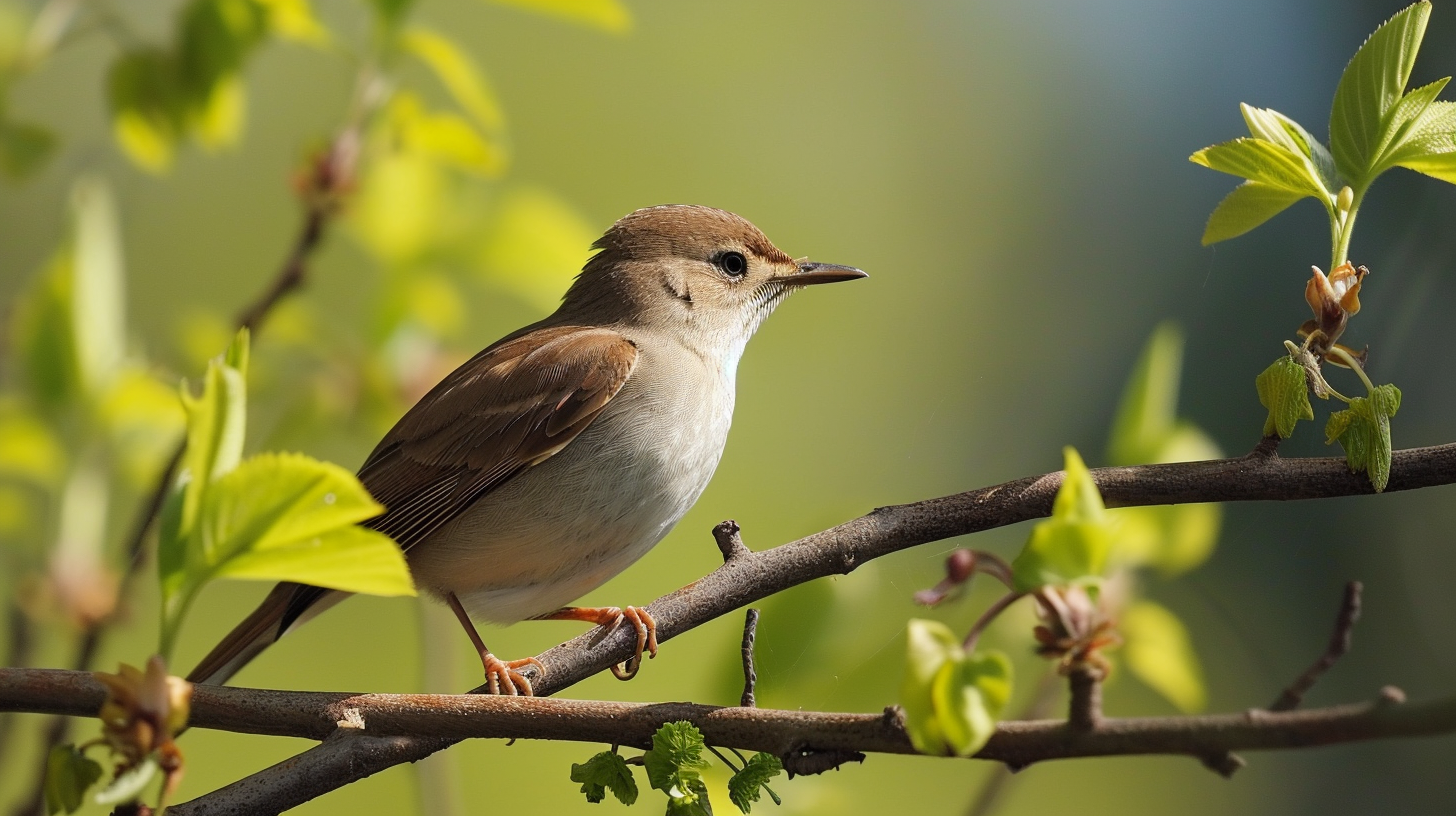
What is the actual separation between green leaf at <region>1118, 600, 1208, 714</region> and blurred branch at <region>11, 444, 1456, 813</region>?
740mm

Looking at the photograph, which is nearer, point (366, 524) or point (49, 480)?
point (49, 480)

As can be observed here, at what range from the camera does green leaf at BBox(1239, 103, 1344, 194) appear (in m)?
1.38

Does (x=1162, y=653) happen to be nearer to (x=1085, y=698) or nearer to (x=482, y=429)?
(x=1085, y=698)

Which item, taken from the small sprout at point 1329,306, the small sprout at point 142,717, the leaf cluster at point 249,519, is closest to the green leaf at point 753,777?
the leaf cluster at point 249,519

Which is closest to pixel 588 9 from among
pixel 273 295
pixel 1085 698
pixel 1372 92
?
pixel 273 295

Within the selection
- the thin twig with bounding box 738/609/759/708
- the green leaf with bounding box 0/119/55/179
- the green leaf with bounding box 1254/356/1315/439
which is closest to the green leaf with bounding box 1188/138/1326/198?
the green leaf with bounding box 1254/356/1315/439

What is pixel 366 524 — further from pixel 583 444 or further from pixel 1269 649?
pixel 1269 649

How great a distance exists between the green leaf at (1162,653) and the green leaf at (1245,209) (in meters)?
0.91

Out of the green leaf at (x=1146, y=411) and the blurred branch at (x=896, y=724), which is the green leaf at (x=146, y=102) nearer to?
the blurred branch at (x=896, y=724)

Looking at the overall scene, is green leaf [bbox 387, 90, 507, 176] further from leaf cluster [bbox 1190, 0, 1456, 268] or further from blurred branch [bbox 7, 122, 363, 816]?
leaf cluster [bbox 1190, 0, 1456, 268]

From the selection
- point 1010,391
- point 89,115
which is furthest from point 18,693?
point 89,115

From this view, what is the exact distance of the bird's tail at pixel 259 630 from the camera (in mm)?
2523

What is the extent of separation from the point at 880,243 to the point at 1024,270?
1283mm

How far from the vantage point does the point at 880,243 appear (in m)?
9.43
